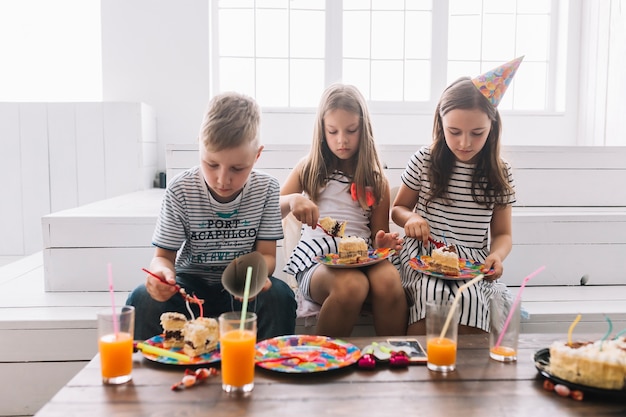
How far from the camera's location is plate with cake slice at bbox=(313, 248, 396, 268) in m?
1.67

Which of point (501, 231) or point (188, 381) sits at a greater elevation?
point (501, 231)

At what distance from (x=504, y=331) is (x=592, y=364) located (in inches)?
7.8

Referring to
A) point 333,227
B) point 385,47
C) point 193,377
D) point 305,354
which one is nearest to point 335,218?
point 333,227

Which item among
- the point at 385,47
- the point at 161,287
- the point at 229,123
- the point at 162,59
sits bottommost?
the point at 161,287

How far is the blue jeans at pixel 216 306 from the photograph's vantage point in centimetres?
150

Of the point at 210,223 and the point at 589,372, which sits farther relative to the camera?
the point at 210,223

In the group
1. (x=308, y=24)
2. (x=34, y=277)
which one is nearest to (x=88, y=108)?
(x=34, y=277)

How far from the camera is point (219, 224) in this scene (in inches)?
64.3

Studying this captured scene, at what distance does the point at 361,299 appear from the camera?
5.46 feet

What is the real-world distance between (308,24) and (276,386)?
3.35 m

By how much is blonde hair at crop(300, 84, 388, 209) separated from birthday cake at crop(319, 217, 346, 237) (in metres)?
0.19

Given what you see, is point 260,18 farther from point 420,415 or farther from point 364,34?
point 420,415

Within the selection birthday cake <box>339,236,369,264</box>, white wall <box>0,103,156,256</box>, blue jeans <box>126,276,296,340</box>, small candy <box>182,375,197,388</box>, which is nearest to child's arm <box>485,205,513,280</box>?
birthday cake <box>339,236,369,264</box>

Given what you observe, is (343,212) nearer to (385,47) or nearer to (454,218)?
(454,218)
